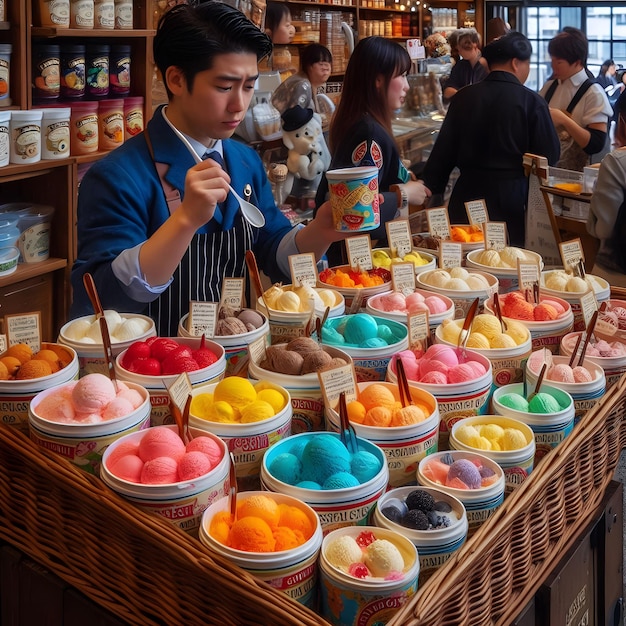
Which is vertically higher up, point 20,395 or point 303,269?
point 303,269

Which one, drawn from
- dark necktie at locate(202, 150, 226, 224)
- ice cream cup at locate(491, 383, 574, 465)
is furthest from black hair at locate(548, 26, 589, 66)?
ice cream cup at locate(491, 383, 574, 465)

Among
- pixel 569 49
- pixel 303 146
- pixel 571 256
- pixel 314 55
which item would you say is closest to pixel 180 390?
pixel 571 256

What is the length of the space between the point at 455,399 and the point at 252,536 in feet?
1.77

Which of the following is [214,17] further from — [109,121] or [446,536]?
[109,121]

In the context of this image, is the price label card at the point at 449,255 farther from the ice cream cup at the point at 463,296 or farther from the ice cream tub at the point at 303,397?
the ice cream tub at the point at 303,397

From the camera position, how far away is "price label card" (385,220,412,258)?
2451 mm

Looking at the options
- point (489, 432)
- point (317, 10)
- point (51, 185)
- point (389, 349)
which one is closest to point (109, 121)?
point (51, 185)

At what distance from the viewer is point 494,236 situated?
2.53m

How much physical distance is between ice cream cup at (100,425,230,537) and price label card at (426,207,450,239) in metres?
1.53

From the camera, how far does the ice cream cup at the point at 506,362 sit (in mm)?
1764

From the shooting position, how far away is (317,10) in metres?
7.59

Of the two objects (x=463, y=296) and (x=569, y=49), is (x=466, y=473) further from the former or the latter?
(x=569, y=49)

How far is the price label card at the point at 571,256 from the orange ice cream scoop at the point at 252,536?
1408 millimetres

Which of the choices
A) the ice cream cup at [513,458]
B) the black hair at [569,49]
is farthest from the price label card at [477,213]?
the black hair at [569,49]
